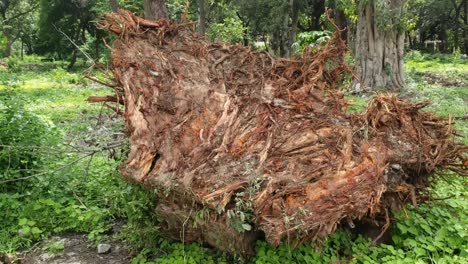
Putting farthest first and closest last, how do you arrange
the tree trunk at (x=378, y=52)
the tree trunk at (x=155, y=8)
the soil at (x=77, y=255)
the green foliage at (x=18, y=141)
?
1. the tree trunk at (x=378, y=52)
2. the tree trunk at (x=155, y=8)
3. the green foliage at (x=18, y=141)
4. the soil at (x=77, y=255)

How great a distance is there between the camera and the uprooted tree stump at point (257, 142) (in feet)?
10.3

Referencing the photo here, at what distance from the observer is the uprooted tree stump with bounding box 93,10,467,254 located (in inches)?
123

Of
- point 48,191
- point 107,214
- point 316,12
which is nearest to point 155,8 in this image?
point 48,191

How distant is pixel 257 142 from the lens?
3611 millimetres

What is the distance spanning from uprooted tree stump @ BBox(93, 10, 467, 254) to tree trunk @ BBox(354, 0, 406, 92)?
6601 mm

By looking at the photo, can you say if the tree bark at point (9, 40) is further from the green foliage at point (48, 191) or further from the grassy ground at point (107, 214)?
the grassy ground at point (107, 214)

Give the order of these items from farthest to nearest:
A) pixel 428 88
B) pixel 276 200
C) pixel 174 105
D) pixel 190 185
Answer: pixel 428 88 → pixel 174 105 → pixel 190 185 → pixel 276 200

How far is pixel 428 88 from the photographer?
11516mm

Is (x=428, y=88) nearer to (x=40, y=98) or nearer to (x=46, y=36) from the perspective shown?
(x=40, y=98)

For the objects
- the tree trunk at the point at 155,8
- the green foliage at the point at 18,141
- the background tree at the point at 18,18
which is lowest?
the green foliage at the point at 18,141

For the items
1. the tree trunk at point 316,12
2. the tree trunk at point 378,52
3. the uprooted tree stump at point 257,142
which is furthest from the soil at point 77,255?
the tree trunk at point 316,12

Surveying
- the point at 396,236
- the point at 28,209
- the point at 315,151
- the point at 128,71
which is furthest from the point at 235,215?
the point at 28,209

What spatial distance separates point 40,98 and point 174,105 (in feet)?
29.7

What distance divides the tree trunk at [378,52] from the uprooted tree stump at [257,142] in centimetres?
660
